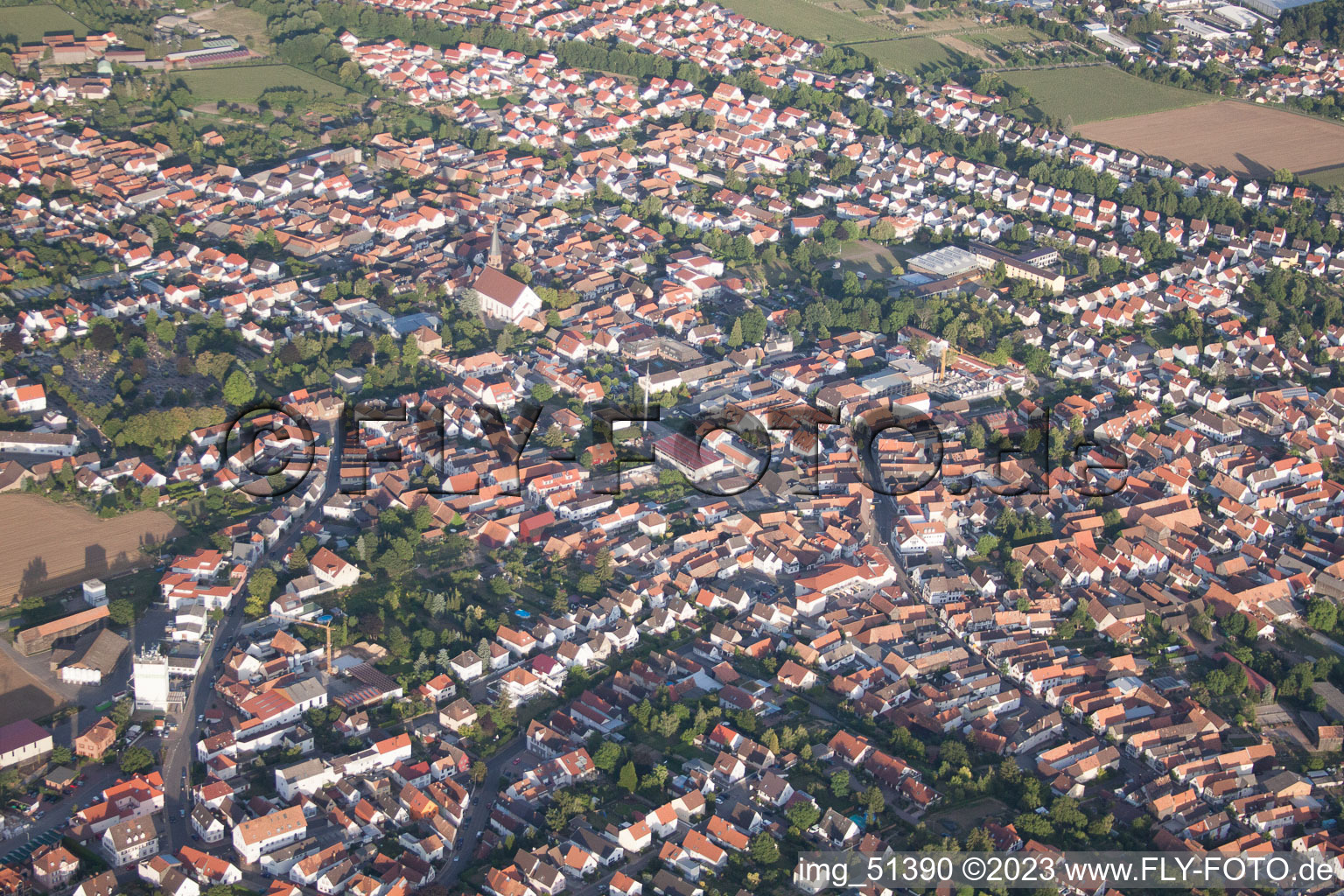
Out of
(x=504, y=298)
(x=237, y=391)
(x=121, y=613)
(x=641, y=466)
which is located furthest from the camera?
(x=504, y=298)

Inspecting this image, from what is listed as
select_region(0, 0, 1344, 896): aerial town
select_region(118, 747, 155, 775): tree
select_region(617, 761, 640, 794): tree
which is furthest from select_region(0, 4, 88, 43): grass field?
select_region(617, 761, 640, 794): tree

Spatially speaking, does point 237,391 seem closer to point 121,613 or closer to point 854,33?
point 121,613

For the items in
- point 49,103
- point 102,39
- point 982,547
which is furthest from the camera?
point 102,39

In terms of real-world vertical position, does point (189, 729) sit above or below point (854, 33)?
below

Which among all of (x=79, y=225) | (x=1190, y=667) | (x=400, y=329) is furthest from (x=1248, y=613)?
(x=79, y=225)

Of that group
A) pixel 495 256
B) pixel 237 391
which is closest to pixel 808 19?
pixel 495 256

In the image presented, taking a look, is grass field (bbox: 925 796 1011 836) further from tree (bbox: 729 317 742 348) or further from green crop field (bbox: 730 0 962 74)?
green crop field (bbox: 730 0 962 74)

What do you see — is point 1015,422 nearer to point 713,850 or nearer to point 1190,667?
point 1190,667
